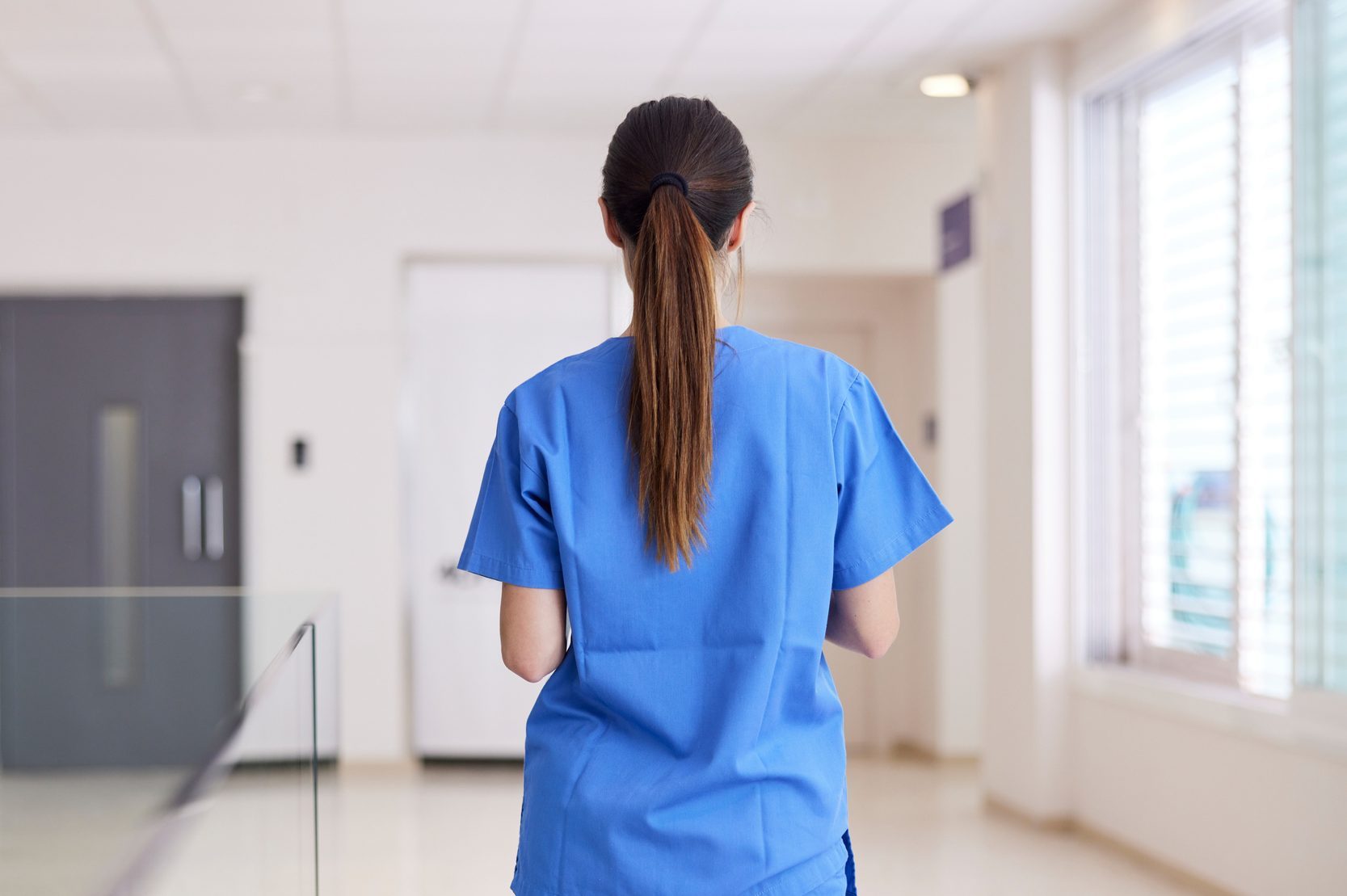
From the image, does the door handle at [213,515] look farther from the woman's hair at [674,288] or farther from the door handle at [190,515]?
the woman's hair at [674,288]

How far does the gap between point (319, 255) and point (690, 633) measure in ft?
14.7

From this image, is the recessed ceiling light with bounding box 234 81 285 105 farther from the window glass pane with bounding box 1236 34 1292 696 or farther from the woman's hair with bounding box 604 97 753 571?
the woman's hair with bounding box 604 97 753 571

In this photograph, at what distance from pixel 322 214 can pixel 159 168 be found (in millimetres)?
652

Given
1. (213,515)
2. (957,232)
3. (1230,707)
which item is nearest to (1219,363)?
(1230,707)

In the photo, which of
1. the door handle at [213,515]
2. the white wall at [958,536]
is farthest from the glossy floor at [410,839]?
the door handle at [213,515]

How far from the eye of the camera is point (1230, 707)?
3.28 meters

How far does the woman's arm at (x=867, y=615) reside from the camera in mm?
1149

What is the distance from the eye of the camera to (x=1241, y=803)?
127 inches

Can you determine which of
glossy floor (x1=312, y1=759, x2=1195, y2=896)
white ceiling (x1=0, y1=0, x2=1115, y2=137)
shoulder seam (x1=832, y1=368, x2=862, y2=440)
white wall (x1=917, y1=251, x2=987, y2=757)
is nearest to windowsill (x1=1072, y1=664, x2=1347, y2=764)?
glossy floor (x1=312, y1=759, x2=1195, y2=896)

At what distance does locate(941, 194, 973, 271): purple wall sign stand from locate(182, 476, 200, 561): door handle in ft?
10.1

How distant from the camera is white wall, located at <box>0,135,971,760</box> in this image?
509cm

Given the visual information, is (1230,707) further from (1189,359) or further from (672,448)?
(672,448)

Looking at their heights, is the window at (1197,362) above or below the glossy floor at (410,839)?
above

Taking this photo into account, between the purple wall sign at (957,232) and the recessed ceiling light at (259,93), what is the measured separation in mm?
2427
